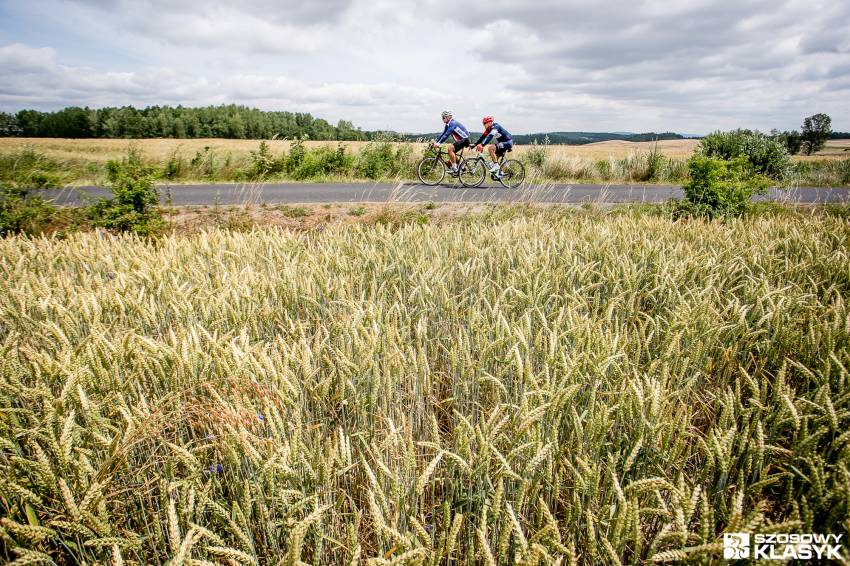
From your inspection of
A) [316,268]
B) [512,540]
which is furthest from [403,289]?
[512,540]

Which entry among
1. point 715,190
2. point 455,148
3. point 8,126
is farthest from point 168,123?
point 715,190

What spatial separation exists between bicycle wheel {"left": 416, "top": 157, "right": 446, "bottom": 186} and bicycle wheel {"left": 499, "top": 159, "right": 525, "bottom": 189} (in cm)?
201

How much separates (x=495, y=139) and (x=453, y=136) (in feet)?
4.50

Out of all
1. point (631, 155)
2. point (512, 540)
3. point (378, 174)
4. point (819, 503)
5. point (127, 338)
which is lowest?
point (512, 540)

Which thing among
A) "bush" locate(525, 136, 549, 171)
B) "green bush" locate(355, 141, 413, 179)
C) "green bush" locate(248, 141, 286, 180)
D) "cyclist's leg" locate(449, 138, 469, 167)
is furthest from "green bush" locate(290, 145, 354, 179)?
"bush" locate(525, 136, 549, 171)

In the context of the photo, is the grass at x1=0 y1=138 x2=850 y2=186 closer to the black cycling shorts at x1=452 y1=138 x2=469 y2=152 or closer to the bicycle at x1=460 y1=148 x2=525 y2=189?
the bicycle at x1=460 y1=148 x2=525 y2=189

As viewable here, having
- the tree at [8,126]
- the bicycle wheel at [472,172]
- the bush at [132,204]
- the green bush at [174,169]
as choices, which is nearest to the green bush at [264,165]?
the green bush at [174,169]

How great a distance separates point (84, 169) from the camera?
1831 cm

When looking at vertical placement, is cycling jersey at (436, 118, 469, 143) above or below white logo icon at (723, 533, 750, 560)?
above

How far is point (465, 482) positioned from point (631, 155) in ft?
71.6

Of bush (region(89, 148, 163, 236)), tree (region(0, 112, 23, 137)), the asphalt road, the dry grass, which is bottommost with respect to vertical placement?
bush (region(89, 148, 163, 236))

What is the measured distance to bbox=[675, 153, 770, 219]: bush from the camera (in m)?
7.09

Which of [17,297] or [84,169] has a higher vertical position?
[84,169]

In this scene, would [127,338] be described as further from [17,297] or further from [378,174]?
[378,174]
